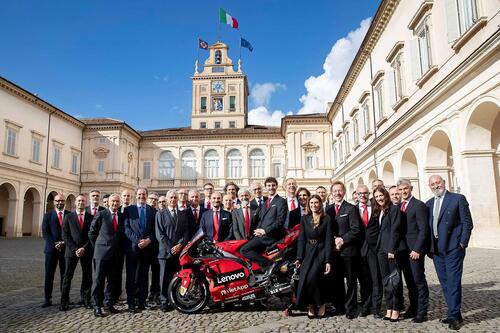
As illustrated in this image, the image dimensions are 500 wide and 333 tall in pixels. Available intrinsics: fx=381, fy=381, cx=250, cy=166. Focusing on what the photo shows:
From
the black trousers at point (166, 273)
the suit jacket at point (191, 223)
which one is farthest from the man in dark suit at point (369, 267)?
the black trousers at point (166, 273)

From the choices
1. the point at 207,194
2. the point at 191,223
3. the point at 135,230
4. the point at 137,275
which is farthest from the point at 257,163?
Result: the point at 137,275

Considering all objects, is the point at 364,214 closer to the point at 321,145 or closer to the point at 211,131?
the point at 321,145

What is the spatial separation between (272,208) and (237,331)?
79.9 inches

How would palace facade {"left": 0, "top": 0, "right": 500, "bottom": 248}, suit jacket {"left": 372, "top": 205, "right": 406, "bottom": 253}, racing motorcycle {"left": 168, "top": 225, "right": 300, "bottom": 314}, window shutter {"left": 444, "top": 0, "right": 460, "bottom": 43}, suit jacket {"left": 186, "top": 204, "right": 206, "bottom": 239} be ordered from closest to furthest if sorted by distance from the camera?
suit jacket {"left": 372, "top": 205, "right": 406, "bottom": 253} < racing motorcycle {"left": 168, "top": 225, "right": 300, "bottom": 314} < suit jacket {"left": 186, "top": 204, "right": 206, "bottom": 239} < palace facade {"left": 0, "top": 0, "right": 500, "bottom": 248} < window shutter {"left": 444, "top": 0, "right": 460, "bottom": 43}

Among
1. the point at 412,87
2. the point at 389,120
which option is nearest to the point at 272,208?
the point at 412,87

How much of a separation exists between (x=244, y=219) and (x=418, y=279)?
276 cm

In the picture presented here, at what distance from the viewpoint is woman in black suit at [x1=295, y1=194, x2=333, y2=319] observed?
534 cm

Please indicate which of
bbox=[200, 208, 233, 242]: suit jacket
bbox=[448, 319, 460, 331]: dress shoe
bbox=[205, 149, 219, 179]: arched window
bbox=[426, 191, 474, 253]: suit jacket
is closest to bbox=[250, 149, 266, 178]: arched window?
bbox=[205, 149, 219, 179]: arched window

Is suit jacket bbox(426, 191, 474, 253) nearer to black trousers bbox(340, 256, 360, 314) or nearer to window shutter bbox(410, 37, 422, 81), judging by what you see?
black trousers bbox(340, 256, 360, 314)

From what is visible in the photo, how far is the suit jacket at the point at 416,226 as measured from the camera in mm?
4949

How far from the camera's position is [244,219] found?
21.0ft

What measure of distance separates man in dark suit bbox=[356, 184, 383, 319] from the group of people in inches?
0.6

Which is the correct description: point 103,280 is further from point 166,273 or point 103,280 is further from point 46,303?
point 46,303

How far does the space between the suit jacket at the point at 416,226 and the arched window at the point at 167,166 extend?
3790cm
